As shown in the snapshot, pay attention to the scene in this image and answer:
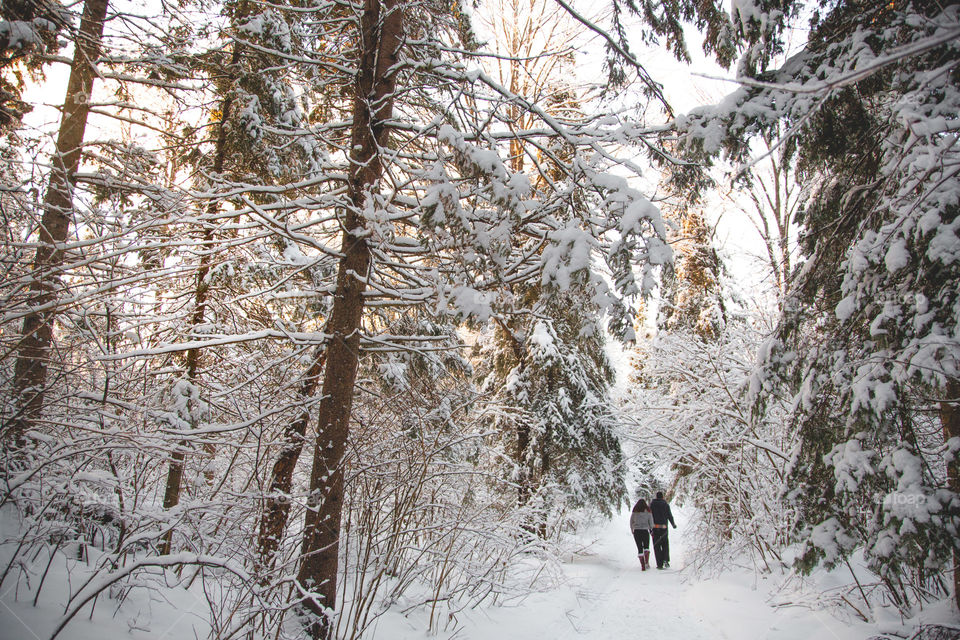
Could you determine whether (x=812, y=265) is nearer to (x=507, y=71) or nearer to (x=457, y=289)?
(x=457, y=289)

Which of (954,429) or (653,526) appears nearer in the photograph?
(954,429)

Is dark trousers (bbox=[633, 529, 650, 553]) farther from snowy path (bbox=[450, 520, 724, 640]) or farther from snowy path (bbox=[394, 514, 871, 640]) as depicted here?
snowy path (bbox=[394, 514, 871, 640])

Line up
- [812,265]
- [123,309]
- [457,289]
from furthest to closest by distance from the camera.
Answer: [123,309] < [812,265] < [457,289]

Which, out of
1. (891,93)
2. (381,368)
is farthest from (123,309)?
(891,93)

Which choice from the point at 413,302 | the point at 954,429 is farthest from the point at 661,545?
the point at 413,302

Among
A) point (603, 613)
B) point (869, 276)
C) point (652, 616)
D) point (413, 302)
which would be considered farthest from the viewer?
point (603, 613)

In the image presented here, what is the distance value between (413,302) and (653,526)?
8695mm

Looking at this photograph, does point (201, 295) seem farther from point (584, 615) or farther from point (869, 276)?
point (869, 276)

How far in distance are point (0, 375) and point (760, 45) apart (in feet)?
21.0

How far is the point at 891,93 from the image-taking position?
11.0 feet

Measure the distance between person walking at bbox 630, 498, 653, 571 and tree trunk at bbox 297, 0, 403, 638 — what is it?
7.91 meters

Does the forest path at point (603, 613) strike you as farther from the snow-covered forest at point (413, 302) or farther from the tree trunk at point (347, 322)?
the tree trunk at point (347, 322)

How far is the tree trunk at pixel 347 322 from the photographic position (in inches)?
140

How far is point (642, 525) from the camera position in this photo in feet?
32.0
